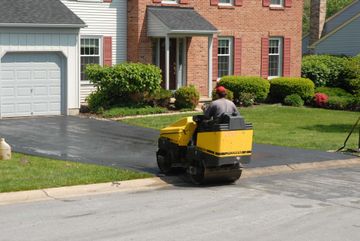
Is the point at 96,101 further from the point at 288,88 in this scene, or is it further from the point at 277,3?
the point at 277,3

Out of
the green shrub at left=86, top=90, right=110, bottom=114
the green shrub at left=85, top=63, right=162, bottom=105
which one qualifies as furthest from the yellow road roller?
the green shrub at left=86, top=90, right=110, bottom=114

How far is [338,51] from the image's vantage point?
149ft

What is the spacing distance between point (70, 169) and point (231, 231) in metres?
5.43

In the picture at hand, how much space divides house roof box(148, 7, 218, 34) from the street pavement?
49.2 ft

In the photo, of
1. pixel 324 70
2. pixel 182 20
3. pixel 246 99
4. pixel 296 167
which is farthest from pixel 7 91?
pixel 324 70

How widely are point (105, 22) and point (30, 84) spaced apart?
4.89 meters

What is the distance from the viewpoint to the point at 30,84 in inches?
955

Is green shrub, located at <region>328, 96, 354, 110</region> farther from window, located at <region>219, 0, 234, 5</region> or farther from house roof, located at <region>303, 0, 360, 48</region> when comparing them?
house roof, located at <region>303, 0, 360, 48</region>

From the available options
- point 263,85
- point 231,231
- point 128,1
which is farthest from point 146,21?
point 231,231

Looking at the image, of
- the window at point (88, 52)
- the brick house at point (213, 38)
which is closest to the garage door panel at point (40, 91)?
the window at point (88, 52)

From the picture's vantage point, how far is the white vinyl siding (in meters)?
26.9

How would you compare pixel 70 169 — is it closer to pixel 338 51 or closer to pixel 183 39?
pixel 183 39

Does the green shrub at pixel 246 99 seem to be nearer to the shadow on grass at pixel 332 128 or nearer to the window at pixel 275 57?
the window at pixel 275 57

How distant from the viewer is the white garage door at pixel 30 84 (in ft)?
77.9
